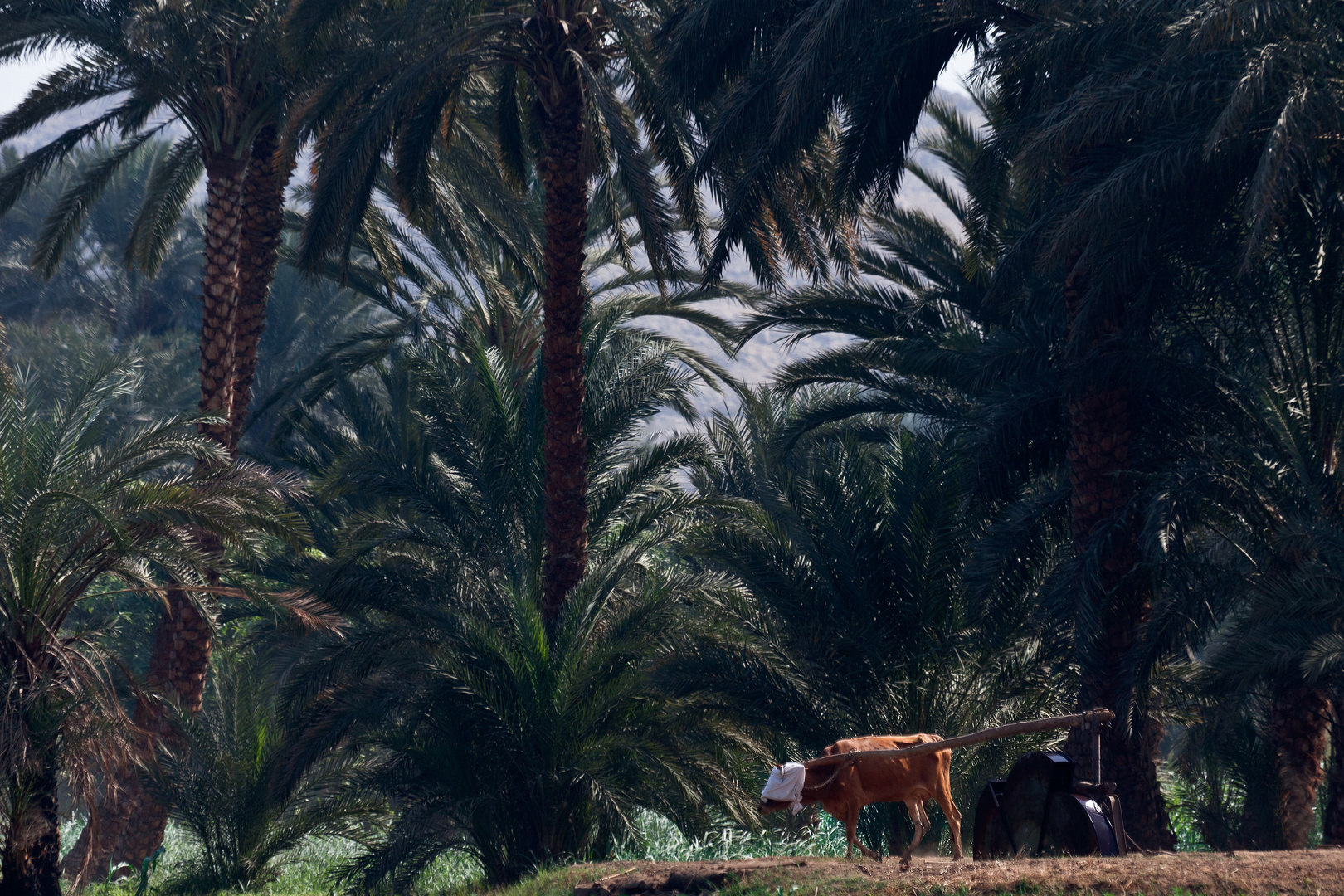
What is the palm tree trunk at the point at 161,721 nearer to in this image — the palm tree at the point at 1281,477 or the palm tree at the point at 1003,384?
the palm tree at the point at 1003,384

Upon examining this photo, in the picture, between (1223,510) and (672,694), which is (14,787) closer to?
(672,694)

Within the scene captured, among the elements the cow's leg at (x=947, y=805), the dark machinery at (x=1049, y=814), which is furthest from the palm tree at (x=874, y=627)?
the cow's leg at (x=947, y=805)

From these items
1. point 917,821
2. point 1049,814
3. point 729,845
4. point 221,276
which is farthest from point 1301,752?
point 221,276

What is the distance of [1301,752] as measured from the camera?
35.8ft

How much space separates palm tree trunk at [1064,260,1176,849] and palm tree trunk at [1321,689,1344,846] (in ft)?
4.31

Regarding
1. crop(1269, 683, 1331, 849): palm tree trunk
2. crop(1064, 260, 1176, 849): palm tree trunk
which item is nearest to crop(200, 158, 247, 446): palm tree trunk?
crop(1064, 260, 1176, 849): palm tree trunk

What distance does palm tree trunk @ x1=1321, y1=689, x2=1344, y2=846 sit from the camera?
9.94 metres

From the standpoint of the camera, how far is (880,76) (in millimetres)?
11945

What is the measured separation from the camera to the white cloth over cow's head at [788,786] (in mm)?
7383

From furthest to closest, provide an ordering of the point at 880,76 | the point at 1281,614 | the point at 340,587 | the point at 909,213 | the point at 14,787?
the point at 909,213
the point at 340,587
the point at 880,76
the point at 14,787
the point at 1281,614

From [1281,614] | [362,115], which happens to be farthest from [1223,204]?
[362,115]

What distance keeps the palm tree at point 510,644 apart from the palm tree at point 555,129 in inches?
37.6

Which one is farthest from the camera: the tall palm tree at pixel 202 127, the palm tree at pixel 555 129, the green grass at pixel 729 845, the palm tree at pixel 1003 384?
the tall palm tree at pixel 202 127

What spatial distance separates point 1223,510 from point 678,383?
23.5 ft
